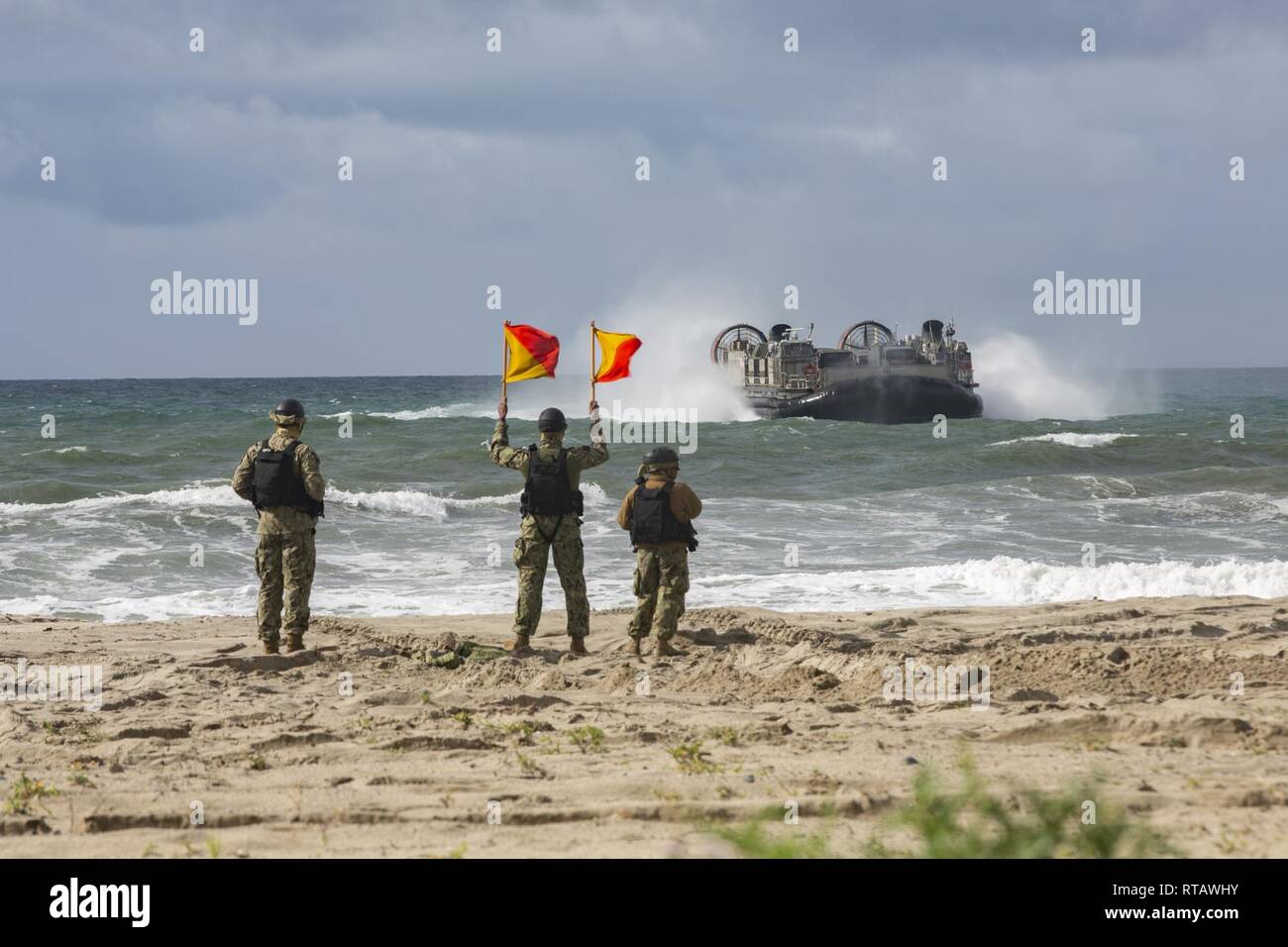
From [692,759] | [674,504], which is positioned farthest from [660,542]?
[692,759]

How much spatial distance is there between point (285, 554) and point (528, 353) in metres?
2.11

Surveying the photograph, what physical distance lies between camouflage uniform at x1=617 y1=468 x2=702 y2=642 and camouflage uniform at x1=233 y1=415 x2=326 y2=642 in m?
2.07

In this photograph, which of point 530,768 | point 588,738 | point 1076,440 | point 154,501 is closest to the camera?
point 530,768

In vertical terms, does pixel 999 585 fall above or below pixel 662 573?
below

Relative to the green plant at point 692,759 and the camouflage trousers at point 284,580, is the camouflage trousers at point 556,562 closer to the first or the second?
the camouflage trousers at point 284,580

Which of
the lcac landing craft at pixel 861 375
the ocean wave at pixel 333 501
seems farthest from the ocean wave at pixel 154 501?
the lcac landing craft at pixel 861 375

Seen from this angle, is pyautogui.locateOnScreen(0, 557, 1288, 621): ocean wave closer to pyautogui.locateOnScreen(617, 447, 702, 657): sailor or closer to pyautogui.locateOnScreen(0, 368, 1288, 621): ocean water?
pyautogui.locateOnScreen(0, 368, 1288, 621): ocean water

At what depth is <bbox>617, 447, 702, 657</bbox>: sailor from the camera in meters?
7.59

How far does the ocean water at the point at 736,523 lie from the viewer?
11141 millimetres

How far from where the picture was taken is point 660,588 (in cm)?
766

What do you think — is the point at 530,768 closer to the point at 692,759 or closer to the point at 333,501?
the point at 692,759

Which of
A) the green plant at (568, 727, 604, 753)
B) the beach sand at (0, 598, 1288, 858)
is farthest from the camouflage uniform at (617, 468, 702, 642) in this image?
the green plant at (568, 727, 604, 753)
